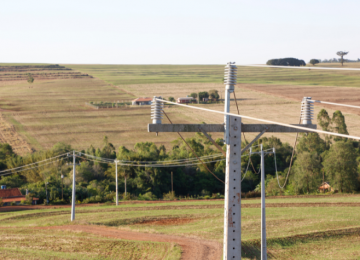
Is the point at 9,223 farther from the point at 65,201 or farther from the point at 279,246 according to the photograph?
the point at 279,246

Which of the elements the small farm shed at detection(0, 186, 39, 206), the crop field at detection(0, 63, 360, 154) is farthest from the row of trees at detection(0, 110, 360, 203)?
the crop field at detection(0, 63, 360, 154)

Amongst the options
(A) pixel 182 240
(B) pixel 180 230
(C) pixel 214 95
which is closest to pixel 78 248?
(A) pixel 182 240

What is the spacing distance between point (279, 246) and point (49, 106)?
103931 mm

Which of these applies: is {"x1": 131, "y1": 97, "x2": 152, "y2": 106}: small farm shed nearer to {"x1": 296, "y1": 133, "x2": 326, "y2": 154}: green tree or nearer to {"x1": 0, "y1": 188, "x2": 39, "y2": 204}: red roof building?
{"x1": 296, "y1": 133, "x2": 326, "y2": 154}: green tree

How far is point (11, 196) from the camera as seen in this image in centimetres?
5119

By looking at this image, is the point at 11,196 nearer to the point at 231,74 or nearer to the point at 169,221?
the point at 169,221

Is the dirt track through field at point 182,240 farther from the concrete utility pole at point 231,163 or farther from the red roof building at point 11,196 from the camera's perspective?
the red roof building at point 11,196

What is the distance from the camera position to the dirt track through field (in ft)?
74.4

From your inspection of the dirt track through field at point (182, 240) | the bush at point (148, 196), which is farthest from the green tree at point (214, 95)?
the dirt track through field at point (182, 240)

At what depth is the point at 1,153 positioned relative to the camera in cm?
6944

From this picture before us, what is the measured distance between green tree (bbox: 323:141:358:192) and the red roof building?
128ft

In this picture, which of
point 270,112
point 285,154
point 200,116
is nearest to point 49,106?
point 200,116

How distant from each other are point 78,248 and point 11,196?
30702mm

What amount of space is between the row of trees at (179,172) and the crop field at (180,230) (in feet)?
29.5
